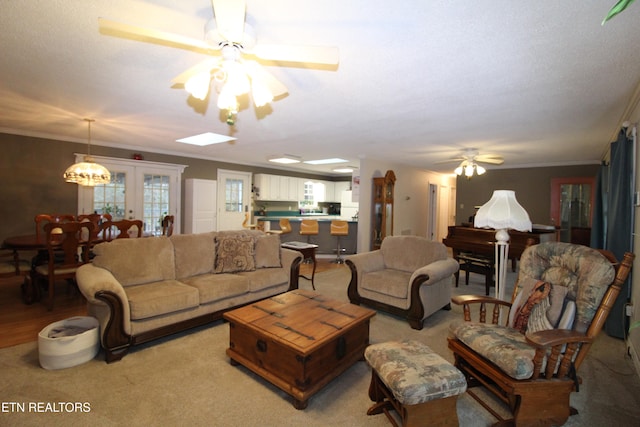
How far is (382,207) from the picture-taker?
6.45 meters

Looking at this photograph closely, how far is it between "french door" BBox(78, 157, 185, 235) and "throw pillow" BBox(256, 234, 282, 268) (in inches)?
134

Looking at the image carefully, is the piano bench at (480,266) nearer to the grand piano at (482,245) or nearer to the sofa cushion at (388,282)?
the grand piano at (482,245)

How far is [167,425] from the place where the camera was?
1.76 m

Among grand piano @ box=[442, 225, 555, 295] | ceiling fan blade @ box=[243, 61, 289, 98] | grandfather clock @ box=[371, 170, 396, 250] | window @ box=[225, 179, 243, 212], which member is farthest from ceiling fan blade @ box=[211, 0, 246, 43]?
window @ box=[225, 179, 243, 212]

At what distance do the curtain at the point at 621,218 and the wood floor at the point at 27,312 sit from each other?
5.57m

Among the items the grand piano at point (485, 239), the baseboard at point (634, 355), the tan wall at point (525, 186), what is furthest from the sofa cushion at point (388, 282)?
the tan wall at point (525, 186)

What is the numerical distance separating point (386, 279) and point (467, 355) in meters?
1.47

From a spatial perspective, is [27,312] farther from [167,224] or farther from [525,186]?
[525,186]

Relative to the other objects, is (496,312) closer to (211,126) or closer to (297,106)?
(297,106)

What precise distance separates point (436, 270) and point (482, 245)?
2257 mm

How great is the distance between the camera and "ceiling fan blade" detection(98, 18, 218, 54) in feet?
4.32

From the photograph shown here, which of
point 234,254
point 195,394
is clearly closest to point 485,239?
point 234,254

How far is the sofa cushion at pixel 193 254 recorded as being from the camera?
132 inches

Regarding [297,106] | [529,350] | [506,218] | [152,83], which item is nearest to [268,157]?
[297,106]
